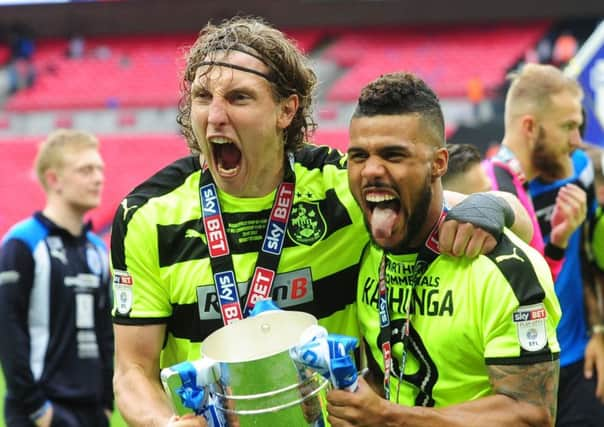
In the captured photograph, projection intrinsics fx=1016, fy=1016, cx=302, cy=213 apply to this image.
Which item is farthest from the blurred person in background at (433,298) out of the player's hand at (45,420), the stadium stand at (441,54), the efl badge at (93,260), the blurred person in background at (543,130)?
the stadium stand at (441,54)

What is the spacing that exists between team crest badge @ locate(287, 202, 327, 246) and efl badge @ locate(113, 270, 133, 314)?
55 cm

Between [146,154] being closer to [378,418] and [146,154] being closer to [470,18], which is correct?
[470,18]

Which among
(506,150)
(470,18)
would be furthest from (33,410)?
(470,18)

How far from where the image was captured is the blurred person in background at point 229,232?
10.7ft

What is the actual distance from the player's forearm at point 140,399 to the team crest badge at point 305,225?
2.18 feet

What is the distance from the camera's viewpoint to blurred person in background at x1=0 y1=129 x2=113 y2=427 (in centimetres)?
573

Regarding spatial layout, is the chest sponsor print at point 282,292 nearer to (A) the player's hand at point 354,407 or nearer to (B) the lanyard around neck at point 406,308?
(B) the lanyard around neck at point 406,308

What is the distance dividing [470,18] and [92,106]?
6.77 meters

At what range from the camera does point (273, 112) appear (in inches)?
132

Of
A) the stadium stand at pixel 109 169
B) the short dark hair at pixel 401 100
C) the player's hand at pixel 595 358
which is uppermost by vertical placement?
the stadium stand at pixel 109 169

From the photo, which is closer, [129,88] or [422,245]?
[422,245]

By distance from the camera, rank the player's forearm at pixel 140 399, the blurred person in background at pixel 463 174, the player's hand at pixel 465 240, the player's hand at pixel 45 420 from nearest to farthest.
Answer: the player's hand at pixel 465 240 → the player's forearm at pixel 140 399 → the blurred person in background at pixel 463 174 → the player's hand at pixel 45 420

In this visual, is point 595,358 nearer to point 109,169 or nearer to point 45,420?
point 45,420

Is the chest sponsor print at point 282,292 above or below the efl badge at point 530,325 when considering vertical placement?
above
